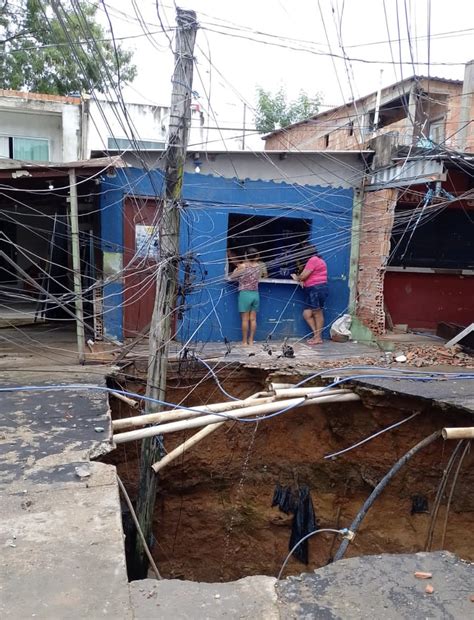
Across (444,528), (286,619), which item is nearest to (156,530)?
(444,528)

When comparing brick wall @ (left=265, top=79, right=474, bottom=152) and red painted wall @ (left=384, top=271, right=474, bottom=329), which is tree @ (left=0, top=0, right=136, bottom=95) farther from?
red painted wall @ (left=384, top=271, right=474, bottom=329)

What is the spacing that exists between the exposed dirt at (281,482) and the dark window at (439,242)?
14.4 feet

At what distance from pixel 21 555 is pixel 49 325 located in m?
8.24

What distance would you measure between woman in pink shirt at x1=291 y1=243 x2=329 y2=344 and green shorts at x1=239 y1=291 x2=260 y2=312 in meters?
0.94

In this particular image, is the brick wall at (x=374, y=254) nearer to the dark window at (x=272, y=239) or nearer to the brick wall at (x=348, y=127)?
the dark window at (x=272, y=239)

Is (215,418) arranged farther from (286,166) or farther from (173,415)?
(286,166)

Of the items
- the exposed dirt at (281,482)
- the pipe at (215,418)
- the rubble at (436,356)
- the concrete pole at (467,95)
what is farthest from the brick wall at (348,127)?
the pipe at (215,418)

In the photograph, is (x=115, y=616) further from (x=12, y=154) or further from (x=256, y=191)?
(x=12, y=154)

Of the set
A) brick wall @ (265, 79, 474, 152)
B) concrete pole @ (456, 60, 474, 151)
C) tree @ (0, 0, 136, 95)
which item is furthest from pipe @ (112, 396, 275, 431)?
tree @ (0, 0, 136, 95)

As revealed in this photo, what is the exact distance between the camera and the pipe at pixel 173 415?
5082mm

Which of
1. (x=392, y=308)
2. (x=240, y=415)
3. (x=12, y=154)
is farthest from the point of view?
(x=12, y=154)

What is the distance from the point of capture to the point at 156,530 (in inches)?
322

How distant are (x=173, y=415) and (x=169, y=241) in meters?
2.14

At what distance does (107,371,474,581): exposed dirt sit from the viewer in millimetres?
7051
